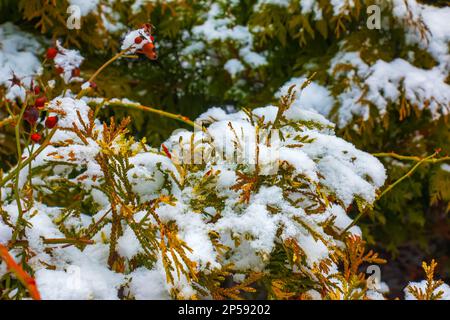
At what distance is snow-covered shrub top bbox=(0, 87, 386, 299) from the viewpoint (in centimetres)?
122

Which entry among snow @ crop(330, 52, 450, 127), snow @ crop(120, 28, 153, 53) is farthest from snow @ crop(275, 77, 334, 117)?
snow @ crop(120, 28, 153, 53)

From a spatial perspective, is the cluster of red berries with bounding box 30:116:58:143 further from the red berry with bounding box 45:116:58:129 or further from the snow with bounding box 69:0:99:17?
the snow with bounding box 69:0:99:17

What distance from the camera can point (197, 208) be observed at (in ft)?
4.55

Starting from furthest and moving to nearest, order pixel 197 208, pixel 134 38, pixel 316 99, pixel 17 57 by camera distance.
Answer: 1. pixel 316 99
2. pixel 17 57
3. pixel 134 38
4. pixel 197 208

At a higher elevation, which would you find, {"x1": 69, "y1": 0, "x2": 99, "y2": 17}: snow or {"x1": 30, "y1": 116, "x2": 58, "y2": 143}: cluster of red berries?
{"x1": 69, "y1": 0, "x2": 99, "y2": 17}: snow

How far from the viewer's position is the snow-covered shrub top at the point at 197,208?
1224 mm

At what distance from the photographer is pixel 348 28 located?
3.18 meters

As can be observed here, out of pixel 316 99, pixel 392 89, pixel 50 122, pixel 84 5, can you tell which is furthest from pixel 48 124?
pixel 392 89

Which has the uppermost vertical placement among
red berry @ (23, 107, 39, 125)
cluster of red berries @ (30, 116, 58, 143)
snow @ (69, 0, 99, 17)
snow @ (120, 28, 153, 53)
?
snow @ (69, 0, 99, 17)

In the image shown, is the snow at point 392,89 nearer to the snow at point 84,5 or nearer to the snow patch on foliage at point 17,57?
the snow at point 84,5

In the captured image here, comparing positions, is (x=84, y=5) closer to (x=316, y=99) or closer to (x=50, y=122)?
(x=316, y=99)
